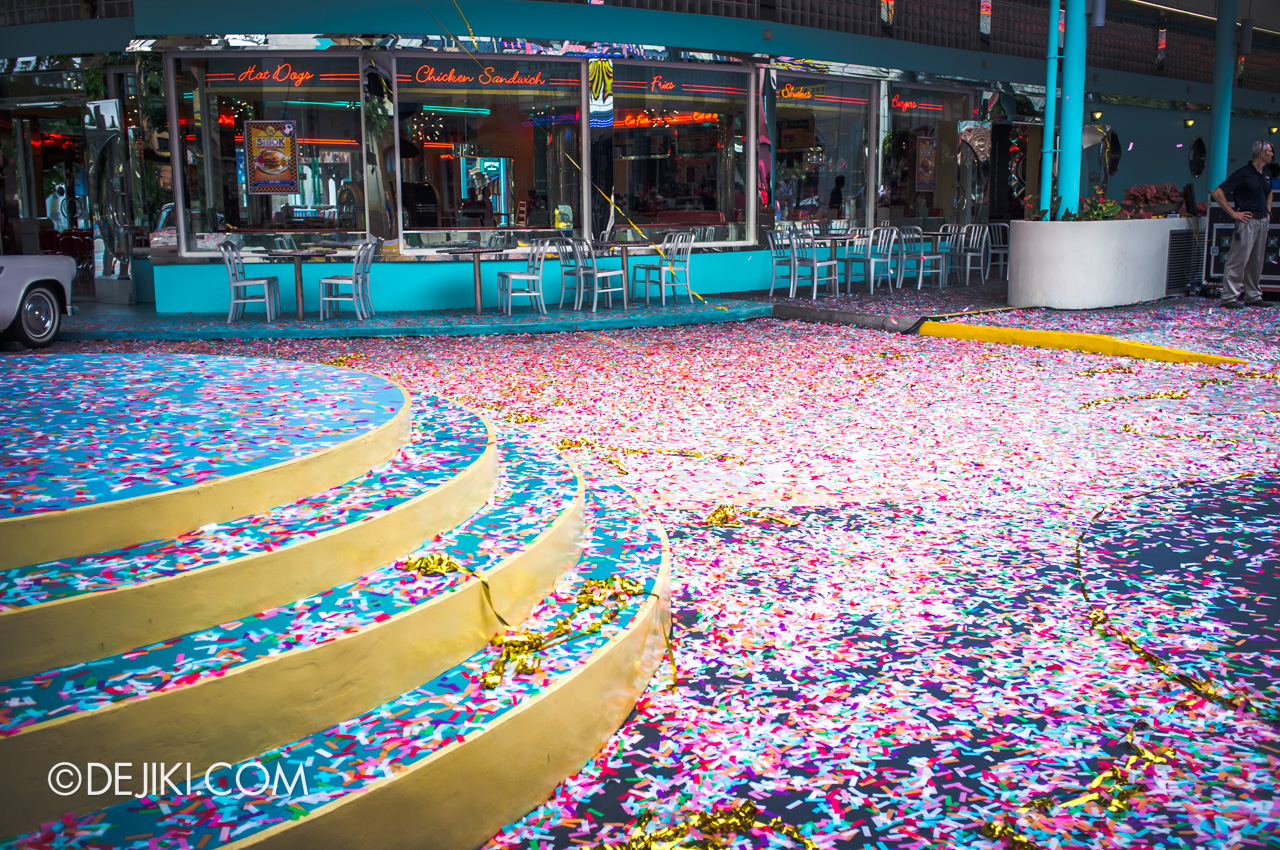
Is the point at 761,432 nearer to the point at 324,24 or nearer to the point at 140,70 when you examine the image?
the point at 324,24

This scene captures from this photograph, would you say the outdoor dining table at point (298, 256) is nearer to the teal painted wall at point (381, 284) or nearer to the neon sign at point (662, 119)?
the teal painted wall at point (381, 284)

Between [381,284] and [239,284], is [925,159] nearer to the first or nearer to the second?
[381,284]

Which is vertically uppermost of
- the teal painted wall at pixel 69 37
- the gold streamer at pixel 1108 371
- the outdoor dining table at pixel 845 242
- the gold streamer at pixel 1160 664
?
the teal painted wall at pixel 69 37

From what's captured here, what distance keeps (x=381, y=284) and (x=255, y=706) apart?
1067 centimetres

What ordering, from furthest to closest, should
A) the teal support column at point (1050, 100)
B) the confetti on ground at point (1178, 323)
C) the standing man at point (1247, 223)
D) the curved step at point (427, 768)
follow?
the teal support column at point (1050, 100), the standing man at point (1247, 223), the confetti on ground at point (1178, 323), the curved step at point (427, 768)

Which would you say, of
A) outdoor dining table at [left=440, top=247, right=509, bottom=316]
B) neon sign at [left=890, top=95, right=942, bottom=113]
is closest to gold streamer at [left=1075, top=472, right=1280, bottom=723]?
outdoor dining table at [left=440, top=247, right=509, bottom=316]

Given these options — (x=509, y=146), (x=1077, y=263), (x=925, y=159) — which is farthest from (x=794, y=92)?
(x=1077, y=263)

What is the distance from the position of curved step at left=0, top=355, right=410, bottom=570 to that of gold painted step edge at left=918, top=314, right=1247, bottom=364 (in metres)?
6.67

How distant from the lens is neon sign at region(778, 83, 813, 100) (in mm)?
14594

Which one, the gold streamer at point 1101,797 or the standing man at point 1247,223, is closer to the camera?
the gold streamer at point 1101,797

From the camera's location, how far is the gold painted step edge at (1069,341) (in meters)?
8.27

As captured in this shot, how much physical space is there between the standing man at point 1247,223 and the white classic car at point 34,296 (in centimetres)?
1254

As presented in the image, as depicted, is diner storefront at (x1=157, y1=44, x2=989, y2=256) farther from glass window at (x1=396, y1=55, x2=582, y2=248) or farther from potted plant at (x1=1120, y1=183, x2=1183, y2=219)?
potted plant at (x1=1120, y1=183, x2=1183, y2=219)

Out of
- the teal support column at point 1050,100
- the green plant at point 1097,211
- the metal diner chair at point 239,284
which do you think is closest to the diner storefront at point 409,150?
the metal diner chair at point 239,284
